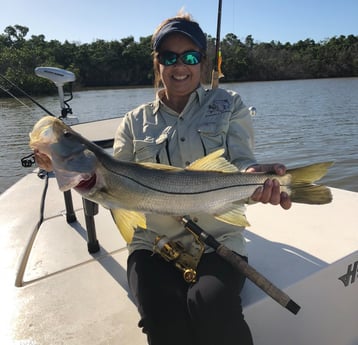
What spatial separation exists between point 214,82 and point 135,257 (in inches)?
91.2

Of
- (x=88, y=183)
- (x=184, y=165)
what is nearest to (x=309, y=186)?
(x=184, y=165)

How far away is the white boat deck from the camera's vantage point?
2291 mm

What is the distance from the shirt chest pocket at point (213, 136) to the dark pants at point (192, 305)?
786mm

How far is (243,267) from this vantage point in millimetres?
2150

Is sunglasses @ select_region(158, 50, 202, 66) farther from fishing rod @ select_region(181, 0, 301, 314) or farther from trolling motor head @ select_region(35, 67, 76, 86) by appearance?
trolling motor head @ select_region(35, 67, 76, 86)

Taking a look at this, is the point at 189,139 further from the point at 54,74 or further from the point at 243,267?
the point at 54,74

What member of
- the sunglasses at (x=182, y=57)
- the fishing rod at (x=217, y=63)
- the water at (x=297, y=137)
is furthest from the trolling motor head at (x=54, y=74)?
the sunglasses at (x=182, y=57)

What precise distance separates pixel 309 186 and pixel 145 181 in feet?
3.11

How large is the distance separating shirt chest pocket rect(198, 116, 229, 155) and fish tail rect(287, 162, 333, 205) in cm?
63

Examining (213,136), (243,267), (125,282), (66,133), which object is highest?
(66,133)

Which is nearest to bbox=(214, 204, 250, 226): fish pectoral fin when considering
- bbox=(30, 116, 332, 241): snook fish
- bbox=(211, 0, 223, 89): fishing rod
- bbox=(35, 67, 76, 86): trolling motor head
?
bbox=(30, 116, 332, 241): snook fish

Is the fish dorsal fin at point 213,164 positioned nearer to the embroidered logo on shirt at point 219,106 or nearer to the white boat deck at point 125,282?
the embroidered logo on shirt at point 219,106

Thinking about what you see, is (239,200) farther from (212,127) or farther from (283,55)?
(283,55)

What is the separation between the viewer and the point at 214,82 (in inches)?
156
